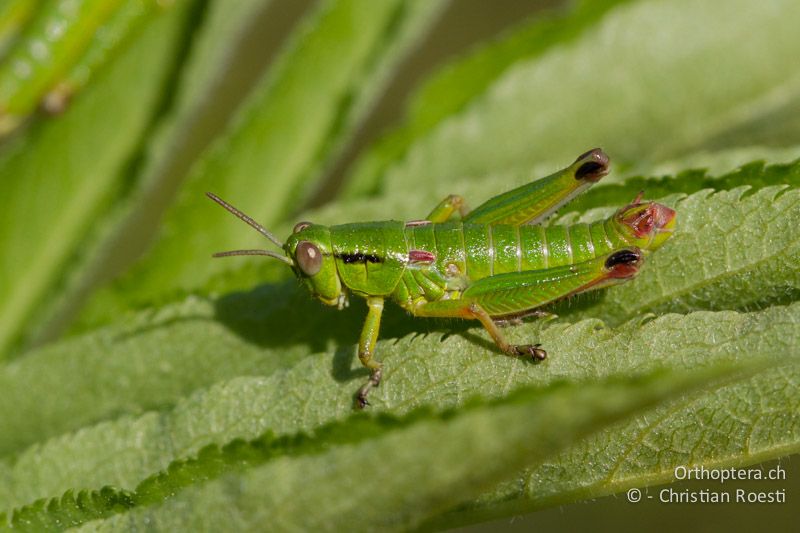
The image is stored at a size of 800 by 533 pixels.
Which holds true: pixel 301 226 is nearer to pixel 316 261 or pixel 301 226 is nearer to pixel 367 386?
pixel 316 261

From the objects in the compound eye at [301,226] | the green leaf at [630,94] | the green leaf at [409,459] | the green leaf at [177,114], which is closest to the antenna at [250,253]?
the compound eye at [301,226]

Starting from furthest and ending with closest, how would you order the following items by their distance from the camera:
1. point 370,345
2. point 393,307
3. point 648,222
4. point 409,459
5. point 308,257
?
point 393,307
point 308,257
point 370,345
point 648,222
point 409,459

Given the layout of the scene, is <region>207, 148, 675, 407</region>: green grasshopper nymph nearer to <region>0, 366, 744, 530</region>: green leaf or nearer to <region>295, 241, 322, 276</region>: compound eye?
<region>295, 241, 322, 276</region>: compound eye

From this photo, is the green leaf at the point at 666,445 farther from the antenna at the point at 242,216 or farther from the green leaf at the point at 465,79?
the green leaf at the point at 465,79

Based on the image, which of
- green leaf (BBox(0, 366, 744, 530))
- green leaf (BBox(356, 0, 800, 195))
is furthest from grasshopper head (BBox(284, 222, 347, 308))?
green leaf (BBox(0, 366, 744, 530))

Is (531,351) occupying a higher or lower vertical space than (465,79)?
lower

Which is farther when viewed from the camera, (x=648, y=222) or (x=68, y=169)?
(x=68, y=169)

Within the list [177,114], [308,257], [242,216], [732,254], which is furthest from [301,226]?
[732,254]
